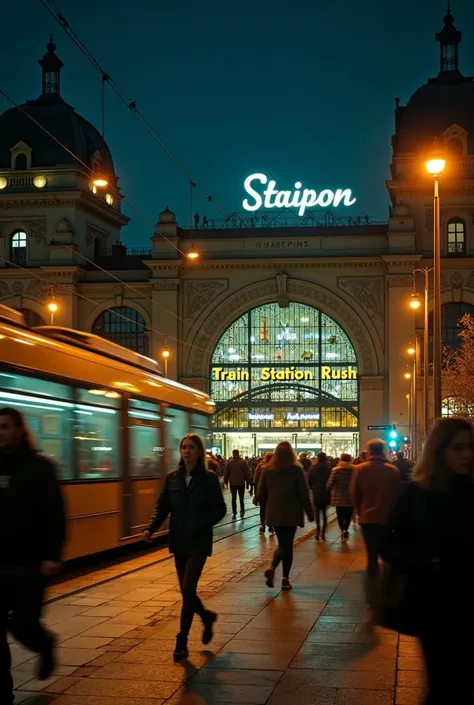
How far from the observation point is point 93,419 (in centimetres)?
1705

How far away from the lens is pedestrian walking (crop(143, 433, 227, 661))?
1005 cm

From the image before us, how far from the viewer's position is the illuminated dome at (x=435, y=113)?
260ft

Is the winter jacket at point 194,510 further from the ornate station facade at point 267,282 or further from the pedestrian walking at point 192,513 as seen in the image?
the ornate station facade at point 267,282

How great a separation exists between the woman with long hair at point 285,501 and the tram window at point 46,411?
272cm

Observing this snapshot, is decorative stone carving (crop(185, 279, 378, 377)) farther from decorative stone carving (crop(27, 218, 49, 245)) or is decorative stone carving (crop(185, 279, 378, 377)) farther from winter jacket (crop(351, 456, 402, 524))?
winter jacket (crop(351, 456, 402, 524))

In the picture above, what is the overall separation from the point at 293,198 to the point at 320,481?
193ft

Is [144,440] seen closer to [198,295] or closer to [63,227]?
[198,295]

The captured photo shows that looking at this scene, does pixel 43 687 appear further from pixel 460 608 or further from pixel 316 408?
pixel 316 408

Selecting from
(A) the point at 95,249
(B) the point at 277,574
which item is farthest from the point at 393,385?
(B) the point at 277,574

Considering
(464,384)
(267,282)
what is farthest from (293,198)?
(464,384)

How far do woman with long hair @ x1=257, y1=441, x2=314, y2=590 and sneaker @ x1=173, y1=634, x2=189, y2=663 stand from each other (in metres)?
4.88

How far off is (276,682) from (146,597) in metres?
5.43

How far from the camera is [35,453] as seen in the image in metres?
7.10

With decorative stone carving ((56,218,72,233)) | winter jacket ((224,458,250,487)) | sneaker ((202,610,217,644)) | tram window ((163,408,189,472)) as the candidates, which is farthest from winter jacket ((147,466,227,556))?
decorative stone carving ((56,218,72,233))
